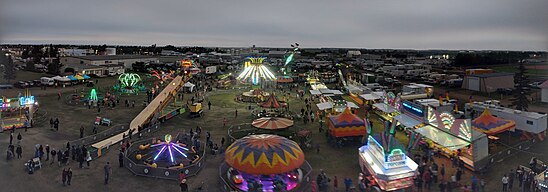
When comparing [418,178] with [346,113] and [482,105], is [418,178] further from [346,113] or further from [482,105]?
[482,105]

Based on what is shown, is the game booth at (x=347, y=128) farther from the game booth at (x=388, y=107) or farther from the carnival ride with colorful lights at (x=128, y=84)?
the carnival ride with colorful lights at (x=128, y=84)

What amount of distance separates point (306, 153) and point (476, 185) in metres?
6.55

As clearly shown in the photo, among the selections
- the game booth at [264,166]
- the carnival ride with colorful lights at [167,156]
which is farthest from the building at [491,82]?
the carnival ride with colorful lights at [167,156]

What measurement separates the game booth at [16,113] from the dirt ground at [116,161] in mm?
676

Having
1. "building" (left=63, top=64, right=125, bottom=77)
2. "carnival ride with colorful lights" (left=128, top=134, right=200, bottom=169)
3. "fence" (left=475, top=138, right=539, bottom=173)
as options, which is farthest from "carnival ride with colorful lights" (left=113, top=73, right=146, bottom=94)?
"fence" (left=475, top=138, right=539, bottom=173)

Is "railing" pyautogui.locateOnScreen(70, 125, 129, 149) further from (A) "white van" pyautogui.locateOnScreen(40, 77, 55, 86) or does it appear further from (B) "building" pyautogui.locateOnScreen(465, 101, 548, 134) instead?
(A) "white van" pyautogui.locateOnScreen(40, 77, 55, 86)

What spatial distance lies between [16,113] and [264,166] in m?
16.2

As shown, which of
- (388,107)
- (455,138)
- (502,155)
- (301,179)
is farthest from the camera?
(388,107)

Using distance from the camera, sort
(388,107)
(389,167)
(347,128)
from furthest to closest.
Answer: (388,107)
(347,128)
(389,167)

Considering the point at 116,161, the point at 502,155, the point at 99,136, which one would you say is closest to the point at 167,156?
the point at 116,161

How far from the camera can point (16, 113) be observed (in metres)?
18.1

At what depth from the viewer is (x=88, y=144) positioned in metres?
15.0

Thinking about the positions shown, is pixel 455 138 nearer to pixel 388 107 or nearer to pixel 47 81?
pixel 388 107

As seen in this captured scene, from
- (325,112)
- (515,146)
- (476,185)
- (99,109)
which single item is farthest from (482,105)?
(99,109)
